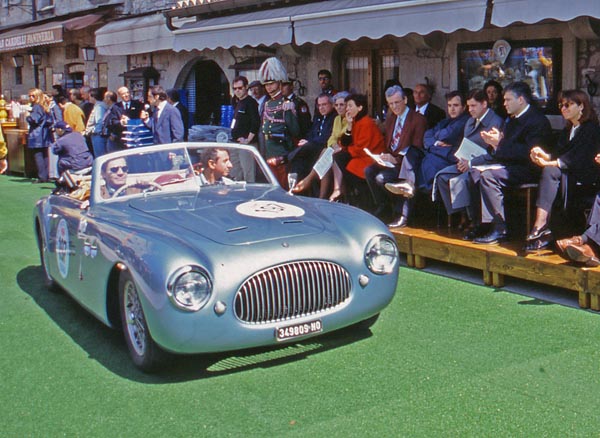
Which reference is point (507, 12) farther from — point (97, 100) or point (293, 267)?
point (97, 100)

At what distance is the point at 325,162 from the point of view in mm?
8719

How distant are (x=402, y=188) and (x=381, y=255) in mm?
2732

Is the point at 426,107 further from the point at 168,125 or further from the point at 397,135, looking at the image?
the point at 168,125

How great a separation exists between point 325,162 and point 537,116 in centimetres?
254

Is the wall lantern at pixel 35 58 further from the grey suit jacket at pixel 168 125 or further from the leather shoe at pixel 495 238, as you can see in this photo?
the leather shoe at pixel 495 238

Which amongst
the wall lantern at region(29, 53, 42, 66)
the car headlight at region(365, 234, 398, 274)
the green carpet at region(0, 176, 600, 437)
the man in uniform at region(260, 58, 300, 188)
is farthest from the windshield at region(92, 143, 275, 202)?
the wall lantern at region(29, 53, 42, 66)

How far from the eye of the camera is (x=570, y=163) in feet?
21.2

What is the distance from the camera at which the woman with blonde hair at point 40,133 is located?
1533 cm

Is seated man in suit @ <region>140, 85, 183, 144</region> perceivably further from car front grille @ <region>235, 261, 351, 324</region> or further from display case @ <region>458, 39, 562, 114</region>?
car front grille @ <region>235, 261, 351, 324</region>

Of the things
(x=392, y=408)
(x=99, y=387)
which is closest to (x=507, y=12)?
(x=392, y=408)

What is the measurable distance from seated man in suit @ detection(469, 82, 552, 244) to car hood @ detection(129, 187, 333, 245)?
70.6 inches

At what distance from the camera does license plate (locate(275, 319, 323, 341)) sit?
15.3 ft

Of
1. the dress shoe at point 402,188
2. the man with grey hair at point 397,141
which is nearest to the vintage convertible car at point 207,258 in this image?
the dress shoe at point 402,188

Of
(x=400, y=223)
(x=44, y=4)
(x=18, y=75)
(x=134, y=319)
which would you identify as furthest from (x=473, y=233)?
(x=18, y=75)
